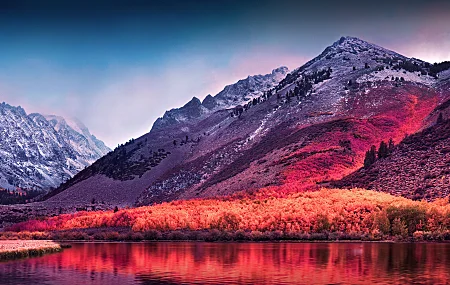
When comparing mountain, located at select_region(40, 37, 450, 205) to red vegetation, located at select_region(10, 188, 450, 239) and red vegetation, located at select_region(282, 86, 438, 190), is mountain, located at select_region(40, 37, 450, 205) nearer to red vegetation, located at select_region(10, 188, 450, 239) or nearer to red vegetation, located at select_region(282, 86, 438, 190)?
red vegetation, located at select_region(282, 86, 438, 190)

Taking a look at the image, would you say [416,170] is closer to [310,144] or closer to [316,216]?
[316,216]

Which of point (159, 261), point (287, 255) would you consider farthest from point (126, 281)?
point (287, 255)

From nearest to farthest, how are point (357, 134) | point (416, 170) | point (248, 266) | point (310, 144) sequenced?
1. point (248, 266)
2. point (416, 170)
3. point (357, 134)
4. point (310, 144)

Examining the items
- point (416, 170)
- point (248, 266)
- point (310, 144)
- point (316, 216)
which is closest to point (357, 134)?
point (310, 144)

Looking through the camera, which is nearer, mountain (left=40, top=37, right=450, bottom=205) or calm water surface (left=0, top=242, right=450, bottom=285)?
calm water surface (left=0, top=242, right=450, bottom=285)

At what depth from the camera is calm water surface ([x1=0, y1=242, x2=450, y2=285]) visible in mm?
36344

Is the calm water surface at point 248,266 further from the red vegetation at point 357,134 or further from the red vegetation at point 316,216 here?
the red vegetation at point 357,134

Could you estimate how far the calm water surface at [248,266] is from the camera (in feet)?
119

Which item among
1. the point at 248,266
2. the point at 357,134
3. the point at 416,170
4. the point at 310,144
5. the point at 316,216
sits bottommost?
the point at 248,266

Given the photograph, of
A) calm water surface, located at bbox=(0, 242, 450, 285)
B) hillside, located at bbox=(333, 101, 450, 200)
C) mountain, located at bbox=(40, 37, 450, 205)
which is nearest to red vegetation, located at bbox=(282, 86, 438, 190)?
mountain, located at bbox=(40, 37, 450, 205)

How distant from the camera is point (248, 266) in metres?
43.6

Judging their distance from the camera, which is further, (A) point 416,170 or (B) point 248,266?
(A) point 416,170

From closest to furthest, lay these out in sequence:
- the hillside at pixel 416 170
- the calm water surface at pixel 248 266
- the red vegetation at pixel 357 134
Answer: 1. the calm water surface at pixel 248 266
2. the hillside at pixel 416 170
3. the red vegetation at pixel 357 134

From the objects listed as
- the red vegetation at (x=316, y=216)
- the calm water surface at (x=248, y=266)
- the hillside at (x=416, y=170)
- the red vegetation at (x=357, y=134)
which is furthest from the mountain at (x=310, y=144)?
the calm water surface at (x=248, y=266)
